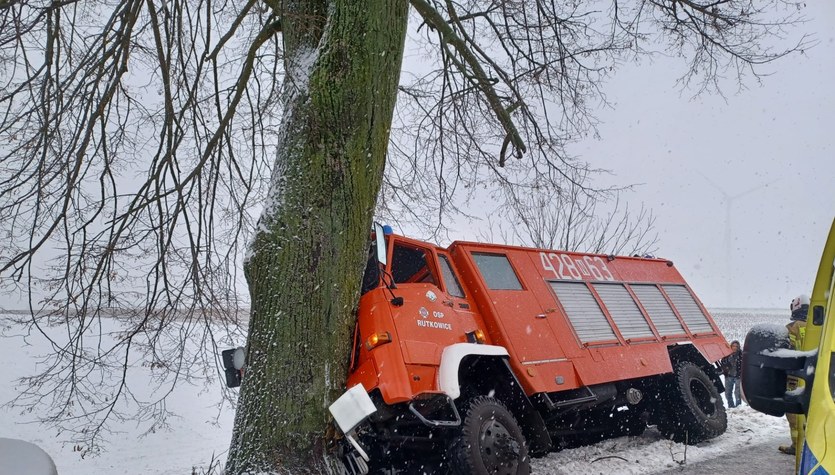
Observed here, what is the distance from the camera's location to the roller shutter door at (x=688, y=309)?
1036 cm

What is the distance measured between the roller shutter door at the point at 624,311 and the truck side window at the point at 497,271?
66.7 inches

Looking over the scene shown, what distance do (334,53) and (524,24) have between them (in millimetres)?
5034

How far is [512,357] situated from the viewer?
6828 millimetres

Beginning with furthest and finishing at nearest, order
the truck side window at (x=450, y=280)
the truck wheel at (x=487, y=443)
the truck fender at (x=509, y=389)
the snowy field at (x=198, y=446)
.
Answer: the snowy field at (x=198, y=446) → the truck side window at (x=450, y=280) → the truck fender at (x=509, y=389) → the truck wheel at (x=487, y=443)

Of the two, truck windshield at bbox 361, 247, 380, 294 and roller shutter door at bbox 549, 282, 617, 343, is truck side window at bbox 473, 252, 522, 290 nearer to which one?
roller shutter door at bbox 549, 282, 617, 343

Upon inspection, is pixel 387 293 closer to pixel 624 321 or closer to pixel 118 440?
pixel 624 321

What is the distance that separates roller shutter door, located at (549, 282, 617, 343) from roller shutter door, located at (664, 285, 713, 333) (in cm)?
234

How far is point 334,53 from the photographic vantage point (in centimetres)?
605

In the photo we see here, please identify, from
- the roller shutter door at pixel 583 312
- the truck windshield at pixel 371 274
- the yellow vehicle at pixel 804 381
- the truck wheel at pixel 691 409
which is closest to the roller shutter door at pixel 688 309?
the truck wheel at pixel 691 409

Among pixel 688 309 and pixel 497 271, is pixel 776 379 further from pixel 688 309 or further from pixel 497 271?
pixel 688 309

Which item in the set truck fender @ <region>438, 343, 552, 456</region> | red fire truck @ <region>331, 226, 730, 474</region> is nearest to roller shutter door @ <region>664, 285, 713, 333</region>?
red fire truck @ <region>331, 226, 730, 474</region>

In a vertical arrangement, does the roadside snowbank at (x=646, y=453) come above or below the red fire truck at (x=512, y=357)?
below

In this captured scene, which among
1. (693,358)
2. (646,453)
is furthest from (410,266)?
(693,358)

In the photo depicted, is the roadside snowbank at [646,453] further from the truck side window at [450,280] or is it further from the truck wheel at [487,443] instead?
the truck side window at [450,280]
